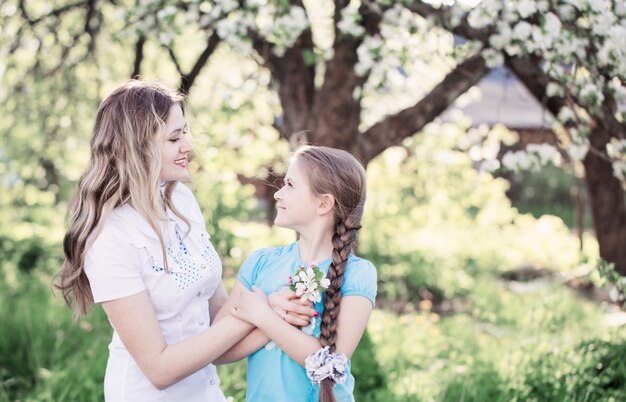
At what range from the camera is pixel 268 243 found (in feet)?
19.9

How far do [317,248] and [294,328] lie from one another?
271 millimetres

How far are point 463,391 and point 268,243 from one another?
3074 millimetres

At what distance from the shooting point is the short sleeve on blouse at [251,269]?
2.19 m

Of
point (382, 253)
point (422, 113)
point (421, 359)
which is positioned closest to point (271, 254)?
point (422, 113)

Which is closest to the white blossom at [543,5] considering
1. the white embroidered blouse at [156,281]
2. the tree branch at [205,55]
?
the white embroidered blouse at [156,281]

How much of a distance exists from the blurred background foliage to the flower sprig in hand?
27.5 inches

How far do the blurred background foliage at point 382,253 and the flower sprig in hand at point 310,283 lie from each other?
70 centimetres

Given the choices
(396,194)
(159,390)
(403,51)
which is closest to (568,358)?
(403,51)

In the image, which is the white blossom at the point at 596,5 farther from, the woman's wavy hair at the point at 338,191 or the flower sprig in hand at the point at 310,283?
the flower sprig in hand at the point at 310,283

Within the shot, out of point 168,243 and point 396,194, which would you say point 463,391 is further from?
point 396,194

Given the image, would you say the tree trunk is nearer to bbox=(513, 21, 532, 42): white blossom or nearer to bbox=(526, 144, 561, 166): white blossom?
bbox=(526, 144, 561, 166): white blossom

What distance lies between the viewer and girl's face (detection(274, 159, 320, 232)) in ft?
6.79

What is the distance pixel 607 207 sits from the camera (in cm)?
427

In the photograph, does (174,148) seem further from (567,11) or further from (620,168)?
(620,168)
